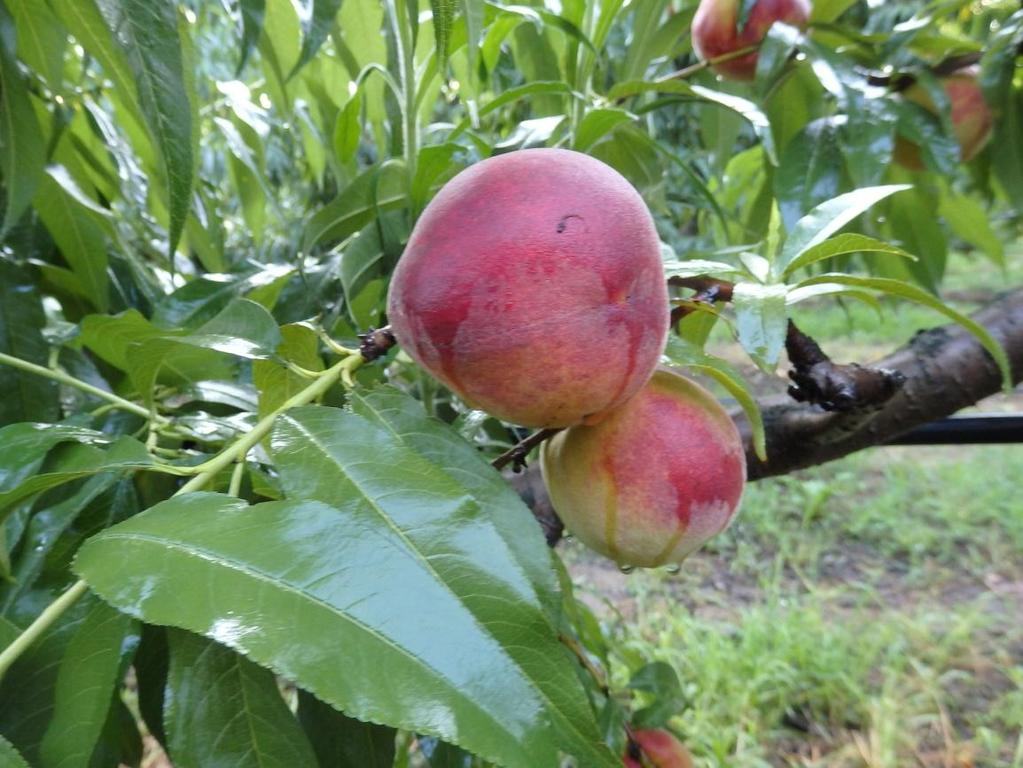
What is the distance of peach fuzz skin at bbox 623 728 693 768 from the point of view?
88 cm

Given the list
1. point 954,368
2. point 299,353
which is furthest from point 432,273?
point 954,368

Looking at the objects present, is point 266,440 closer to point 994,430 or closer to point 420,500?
point 420,500

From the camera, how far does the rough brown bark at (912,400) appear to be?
818 millimetres

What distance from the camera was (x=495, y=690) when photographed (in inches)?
11.8

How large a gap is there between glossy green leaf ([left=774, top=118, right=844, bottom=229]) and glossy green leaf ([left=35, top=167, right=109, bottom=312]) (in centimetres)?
69

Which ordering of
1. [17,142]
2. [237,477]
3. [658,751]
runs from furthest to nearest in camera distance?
[658,751] → [17,142] → [237,477]

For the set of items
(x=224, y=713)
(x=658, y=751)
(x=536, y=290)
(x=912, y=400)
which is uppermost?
(x=536, y=290)

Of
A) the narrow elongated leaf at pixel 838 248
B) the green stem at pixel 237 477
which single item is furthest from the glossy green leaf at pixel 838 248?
the green stem at pixel 237 477

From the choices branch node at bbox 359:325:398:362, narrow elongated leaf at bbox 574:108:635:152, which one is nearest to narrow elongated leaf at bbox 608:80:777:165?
narrow elongated leaf at bbox 574:108:635:152

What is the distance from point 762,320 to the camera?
460 mm

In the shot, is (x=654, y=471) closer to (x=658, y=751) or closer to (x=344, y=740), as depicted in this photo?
(x=344, y=740)

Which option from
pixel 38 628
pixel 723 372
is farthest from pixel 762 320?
pixel 38 628

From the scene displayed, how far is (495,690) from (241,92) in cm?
91

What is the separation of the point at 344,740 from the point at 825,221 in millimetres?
455
